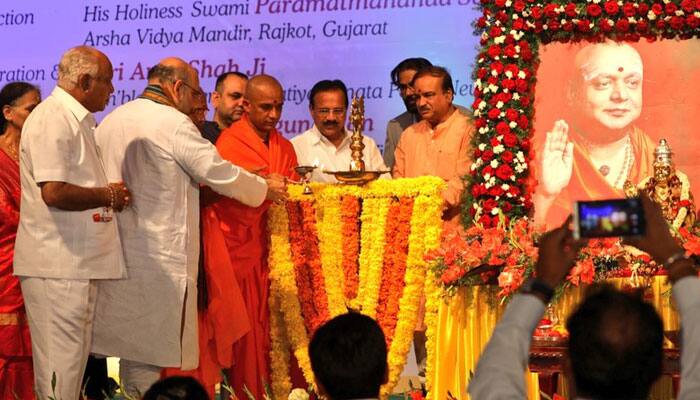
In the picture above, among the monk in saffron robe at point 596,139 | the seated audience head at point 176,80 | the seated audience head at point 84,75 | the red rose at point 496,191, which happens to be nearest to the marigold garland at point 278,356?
the seated audience head at point 176,80

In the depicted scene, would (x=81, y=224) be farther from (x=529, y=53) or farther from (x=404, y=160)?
(x=529, y=53)

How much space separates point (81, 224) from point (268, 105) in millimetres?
1472

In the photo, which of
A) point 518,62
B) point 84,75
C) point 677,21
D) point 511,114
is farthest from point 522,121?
point 84,75

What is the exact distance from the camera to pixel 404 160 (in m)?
7.15

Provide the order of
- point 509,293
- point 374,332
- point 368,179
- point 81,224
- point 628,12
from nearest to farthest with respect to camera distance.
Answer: point 374,332
point 81,224
point 509,293
point 368,179
point 628,12

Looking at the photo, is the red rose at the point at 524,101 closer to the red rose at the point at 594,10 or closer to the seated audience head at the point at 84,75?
the red rose at the point at 594,10

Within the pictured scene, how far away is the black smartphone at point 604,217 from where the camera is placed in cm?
226

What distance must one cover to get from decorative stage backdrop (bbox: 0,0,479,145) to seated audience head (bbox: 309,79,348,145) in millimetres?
1418

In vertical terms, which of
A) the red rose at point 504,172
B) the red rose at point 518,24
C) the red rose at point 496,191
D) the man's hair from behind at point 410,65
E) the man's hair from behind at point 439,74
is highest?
the red rose at point 518,24

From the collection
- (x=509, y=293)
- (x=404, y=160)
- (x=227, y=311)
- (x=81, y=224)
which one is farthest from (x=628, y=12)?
(x=81, y=224)

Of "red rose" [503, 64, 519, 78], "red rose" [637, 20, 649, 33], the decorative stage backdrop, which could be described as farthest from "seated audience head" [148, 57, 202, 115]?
the decorative stage backdrop

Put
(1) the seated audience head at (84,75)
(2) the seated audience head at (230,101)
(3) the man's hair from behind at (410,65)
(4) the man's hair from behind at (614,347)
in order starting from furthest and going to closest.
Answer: (3) the man's hair from behind at (410,65) → (2) the seated audience head at (230,101) → (1) the seated audience head at (84,75) → (4) the man's hair from behind at (614,347)

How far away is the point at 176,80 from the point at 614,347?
12.7 feet

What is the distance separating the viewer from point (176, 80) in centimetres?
572
